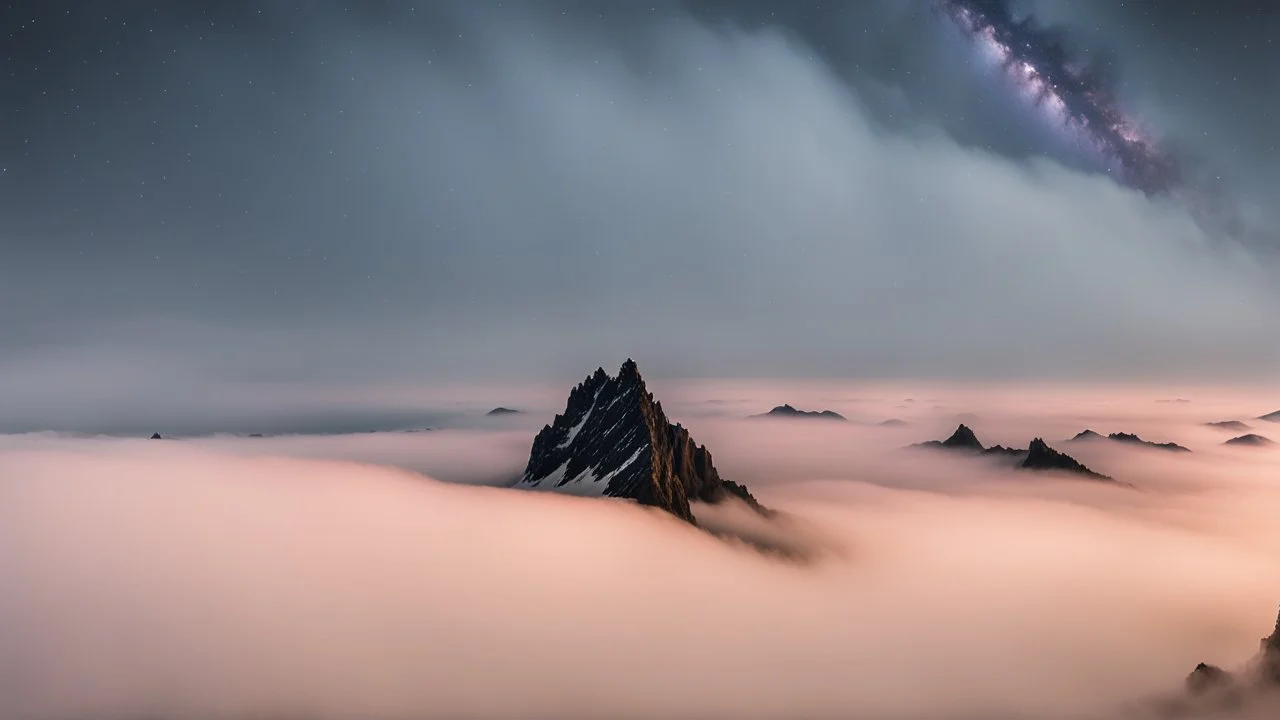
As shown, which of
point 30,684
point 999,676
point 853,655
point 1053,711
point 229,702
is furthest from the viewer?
point 853,655

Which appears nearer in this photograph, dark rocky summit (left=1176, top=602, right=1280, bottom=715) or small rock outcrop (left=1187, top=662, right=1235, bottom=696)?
dark rocky summit (left=1176, top=602, right=1280, bottom=715)

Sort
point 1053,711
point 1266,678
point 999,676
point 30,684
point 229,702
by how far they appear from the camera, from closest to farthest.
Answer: point 1266,678 < point 30,684 < point 229,702 < point 1053,711 < point 999,676

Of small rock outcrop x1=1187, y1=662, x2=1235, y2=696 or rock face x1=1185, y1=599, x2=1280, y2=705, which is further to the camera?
small rock outcrop x1=1187, y1=662, x2=1235, y2=696

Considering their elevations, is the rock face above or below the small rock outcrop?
above

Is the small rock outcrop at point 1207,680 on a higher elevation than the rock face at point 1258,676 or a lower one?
lower

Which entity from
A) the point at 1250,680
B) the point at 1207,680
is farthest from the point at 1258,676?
the point at 1207,680

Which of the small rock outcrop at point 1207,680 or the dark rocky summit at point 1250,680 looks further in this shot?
the small rock outcrop at point 1207,680

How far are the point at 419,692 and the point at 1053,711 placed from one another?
182m

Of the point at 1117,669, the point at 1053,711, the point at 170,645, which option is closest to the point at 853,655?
the point at 1053,711

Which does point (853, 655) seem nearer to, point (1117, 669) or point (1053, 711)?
point (1053, 711)

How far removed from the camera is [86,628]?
16338 cm

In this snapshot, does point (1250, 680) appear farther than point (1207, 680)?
No

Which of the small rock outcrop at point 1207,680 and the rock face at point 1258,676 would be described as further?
the small rock outcrop at point 1207,680

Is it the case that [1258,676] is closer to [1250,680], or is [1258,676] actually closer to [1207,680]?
[1250,680]
